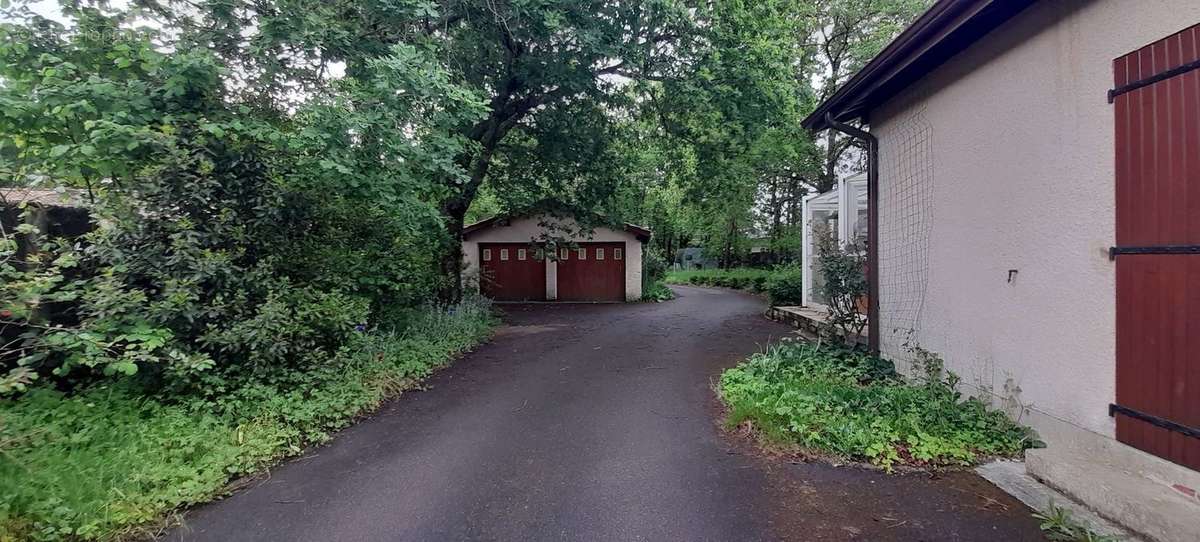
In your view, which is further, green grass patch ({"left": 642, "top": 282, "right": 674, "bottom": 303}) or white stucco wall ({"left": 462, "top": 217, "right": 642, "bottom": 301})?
green grass patch ({"left": 642, "top": 282, "right": 674, "bottom": 303})

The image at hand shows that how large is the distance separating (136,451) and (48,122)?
2884 mm

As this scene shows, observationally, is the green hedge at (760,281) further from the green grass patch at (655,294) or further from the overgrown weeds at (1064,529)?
A: the overgrown weeds at (1064,529)

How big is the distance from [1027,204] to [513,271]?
15.4m

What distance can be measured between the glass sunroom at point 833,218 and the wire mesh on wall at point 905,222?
0.79 metres

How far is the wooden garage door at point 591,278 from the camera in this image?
17.7 meters

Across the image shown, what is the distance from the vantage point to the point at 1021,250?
3.72 meters

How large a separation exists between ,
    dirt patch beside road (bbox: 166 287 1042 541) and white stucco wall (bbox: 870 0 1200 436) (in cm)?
105

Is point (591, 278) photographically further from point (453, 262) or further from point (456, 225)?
point (456, 225)

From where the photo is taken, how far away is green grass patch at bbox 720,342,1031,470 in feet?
11.8

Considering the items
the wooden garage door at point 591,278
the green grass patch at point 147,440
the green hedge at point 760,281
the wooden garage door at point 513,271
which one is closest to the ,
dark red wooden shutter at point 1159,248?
the green grass patch at point 147,440

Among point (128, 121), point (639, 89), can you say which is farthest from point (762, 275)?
point (128, 121)

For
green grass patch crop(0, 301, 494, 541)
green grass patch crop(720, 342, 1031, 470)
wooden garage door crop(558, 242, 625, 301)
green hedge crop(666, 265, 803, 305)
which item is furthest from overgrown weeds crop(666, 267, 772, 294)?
green grass patch crop(0, 301, 494, 541)

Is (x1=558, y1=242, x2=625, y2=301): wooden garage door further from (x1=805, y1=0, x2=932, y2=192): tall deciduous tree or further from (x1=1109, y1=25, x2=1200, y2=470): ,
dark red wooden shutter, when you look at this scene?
(x1=1109, y1=25, x2=1200, y2=470): ,
dark red wooden shutter

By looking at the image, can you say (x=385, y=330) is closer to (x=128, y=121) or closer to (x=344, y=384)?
(x=344, y=384)
